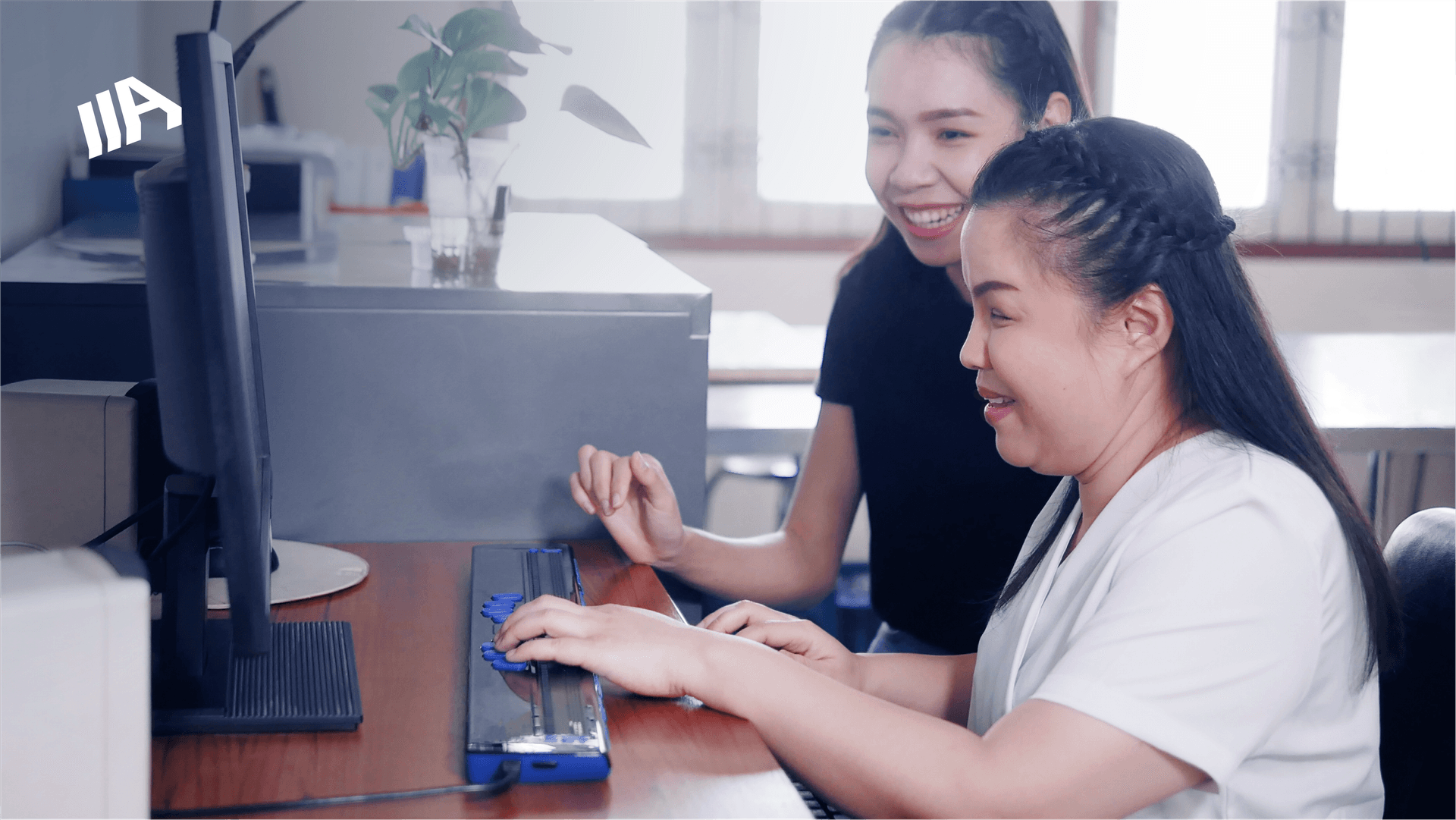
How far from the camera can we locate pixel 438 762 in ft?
2.25

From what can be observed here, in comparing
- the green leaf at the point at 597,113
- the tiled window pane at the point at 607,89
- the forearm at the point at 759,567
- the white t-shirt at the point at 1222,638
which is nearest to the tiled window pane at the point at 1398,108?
the tiled window pane at the point at 607,89

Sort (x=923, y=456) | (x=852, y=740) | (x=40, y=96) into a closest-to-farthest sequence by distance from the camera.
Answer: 1. (x=852, y=740)
2. (x=923, y=456)
3. (x=40, y=96)

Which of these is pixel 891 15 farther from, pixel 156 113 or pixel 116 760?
pixel 156 113

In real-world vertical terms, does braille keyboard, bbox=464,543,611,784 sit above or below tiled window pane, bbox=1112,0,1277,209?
below

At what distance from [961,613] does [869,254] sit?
0.45m

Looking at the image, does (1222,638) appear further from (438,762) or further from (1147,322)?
(438,762)

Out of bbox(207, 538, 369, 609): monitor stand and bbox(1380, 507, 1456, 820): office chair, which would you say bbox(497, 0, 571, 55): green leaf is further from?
bbox(1380, 507, 1456, 820): office chair

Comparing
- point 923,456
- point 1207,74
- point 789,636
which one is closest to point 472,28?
point 923,456

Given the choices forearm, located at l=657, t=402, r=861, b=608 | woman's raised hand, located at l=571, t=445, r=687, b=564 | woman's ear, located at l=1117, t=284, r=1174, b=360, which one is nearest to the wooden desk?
woman's raised hand, located at l=571, t=445, r=687, b=564

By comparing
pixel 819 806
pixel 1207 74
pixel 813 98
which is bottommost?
pixel 819 806

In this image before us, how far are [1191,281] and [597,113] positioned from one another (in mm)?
704

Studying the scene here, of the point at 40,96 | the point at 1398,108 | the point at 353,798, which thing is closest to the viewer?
the point at 353,798

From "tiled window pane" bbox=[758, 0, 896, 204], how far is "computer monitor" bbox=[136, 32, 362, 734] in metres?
2.97

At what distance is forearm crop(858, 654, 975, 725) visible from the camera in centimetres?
99
